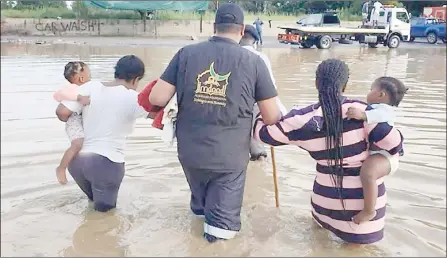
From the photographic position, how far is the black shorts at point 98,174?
458cm

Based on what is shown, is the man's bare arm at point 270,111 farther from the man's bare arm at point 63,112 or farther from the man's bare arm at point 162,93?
the man's bare arm at point 63,112

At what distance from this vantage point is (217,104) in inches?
155

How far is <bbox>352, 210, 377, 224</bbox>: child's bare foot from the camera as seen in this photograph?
3.87 meters

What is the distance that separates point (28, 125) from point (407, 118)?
19.4ft

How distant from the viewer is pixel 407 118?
900cm

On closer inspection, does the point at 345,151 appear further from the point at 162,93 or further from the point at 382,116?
the point at 162,93

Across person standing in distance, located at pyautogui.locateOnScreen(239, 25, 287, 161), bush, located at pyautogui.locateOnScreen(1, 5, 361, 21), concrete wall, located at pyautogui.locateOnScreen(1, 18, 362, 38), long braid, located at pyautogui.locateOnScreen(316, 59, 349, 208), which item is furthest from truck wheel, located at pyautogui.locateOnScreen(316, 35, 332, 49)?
long braid, located at pyautogui.locateOnScreen(316, 59, 349, 208)

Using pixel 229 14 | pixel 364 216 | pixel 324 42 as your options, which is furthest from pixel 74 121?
pixel 324 42

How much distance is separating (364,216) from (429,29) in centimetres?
3280

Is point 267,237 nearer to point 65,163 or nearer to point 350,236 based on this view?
point 350,236

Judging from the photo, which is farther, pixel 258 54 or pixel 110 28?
pixel 110 28

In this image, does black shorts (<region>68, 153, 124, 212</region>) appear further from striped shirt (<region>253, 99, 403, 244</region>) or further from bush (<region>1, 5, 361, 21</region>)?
bush (<region>1, 5, 361, 21</region>)

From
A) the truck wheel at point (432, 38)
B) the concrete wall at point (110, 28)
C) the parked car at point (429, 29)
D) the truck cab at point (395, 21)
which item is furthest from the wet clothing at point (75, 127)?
the truck wheel at point (432, 38)

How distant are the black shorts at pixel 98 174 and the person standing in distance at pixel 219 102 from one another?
2.51ft
